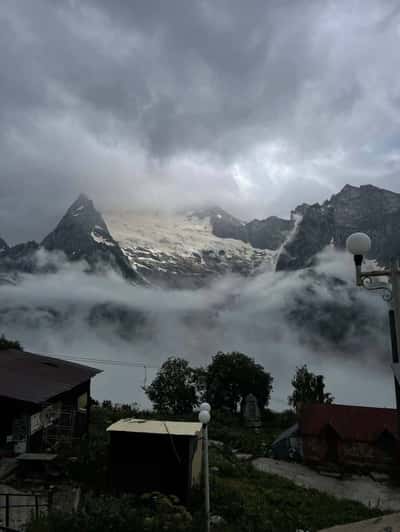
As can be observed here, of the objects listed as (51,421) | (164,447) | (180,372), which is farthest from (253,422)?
(164,447)

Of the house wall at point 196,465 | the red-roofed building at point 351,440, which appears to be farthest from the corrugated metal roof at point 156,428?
the red-roofed building at point 351,440

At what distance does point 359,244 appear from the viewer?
732cm

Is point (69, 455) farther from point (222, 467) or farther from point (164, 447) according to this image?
point (222, 467)

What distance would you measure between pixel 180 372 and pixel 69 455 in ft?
133

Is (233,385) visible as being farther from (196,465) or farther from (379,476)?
(196,465)

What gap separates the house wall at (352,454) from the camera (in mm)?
34594

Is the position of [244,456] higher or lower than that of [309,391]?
lower

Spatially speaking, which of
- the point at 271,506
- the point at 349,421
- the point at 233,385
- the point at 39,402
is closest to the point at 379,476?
the point at 349,421

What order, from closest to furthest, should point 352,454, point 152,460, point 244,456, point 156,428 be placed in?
point 152,460
point 156,428
point 244,456
point 352,454

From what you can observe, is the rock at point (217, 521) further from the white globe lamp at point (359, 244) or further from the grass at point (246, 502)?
the white globe lamp at point (359, 244)

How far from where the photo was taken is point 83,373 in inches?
1051

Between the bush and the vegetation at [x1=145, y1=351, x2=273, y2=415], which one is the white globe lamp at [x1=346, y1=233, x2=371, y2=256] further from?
the vegetation at [x1=145, y1=351, x2=273, y2=415]

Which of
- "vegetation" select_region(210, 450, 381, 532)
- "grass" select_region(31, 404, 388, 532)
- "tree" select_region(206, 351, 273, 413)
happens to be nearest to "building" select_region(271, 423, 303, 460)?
"grass" select_region(31, 404, 388, 532)

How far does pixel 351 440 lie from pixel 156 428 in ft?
85.0
